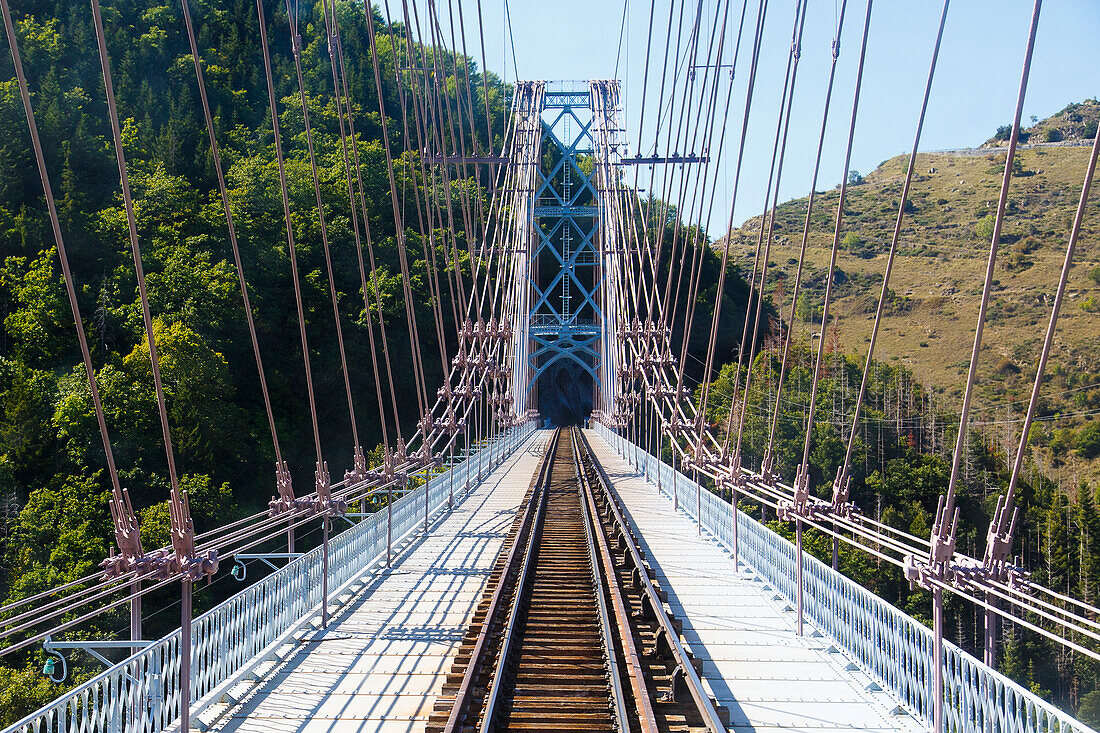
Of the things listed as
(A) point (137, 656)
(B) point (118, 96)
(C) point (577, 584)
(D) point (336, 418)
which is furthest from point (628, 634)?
(B) point (118, 96)

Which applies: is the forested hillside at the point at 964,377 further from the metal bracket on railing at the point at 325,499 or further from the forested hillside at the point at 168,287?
the forested hillside at the point at 168,287

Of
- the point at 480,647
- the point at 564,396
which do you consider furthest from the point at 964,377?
the point at 480,647

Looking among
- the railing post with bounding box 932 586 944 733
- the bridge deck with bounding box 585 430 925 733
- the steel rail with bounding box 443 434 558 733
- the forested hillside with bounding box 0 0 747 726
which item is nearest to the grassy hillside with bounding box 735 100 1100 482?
the forested hillside with bounding box 0 0 747 726

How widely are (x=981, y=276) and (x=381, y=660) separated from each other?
308 feet

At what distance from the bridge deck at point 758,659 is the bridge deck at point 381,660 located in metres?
2.21

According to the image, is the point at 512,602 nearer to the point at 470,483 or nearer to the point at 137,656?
the point at 137,656

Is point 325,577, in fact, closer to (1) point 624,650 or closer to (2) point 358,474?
(2) point 358,474

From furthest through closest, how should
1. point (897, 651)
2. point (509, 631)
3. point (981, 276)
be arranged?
point (981, 276), point (509, 631), point (897, 651)

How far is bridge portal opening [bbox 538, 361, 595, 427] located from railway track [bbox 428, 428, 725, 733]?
66.8 m

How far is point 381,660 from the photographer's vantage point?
7129 millimetres

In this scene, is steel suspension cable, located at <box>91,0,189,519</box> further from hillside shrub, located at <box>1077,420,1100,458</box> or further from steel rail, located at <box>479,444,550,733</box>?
hillside shrub, located at <box>1077,420,1100,458</box>

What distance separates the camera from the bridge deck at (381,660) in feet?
18.9

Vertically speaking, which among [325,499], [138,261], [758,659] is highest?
[138,261]

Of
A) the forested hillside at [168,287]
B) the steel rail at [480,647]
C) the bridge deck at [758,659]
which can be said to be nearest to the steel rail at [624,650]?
the bridge deck at [758,659]
